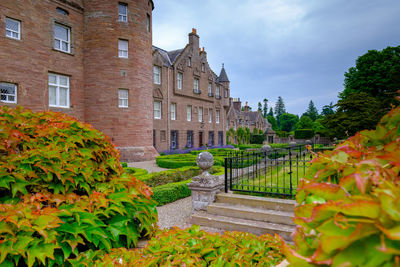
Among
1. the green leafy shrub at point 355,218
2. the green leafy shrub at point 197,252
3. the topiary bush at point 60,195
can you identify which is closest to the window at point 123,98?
the topiary bush at point 60,195

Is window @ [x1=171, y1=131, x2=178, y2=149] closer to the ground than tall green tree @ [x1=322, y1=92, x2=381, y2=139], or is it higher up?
closer to the ground

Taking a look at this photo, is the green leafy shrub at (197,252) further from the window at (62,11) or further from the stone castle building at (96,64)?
the window at (62,11)

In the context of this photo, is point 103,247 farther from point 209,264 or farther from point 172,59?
point 172,59

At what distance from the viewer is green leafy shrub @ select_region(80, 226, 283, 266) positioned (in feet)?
8.90

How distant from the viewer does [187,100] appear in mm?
30469

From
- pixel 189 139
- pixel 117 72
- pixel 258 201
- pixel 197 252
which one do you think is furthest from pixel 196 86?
pixel 197 252

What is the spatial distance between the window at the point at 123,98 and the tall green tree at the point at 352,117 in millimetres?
16563

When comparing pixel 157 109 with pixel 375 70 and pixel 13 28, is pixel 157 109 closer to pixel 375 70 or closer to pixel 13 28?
pixel 13 28

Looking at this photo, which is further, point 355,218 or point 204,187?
point 204,187

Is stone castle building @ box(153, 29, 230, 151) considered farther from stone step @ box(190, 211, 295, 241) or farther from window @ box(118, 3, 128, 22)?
stone step @ box(190, 211, 295, 241)

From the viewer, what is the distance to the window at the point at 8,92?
1431cm

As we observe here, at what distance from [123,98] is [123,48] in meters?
3.92

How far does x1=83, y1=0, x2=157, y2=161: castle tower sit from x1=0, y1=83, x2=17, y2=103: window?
4.61 meters

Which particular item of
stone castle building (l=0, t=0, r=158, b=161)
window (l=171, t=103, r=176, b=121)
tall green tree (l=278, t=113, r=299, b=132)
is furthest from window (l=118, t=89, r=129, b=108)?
tall green tree (l=278, t=113, r=299, b=132)
